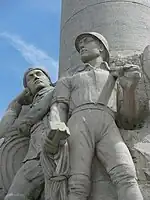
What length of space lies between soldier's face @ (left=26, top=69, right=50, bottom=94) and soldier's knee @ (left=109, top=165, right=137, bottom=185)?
2468mm

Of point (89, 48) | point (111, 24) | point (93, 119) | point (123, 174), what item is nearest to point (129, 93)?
point (93, 119)

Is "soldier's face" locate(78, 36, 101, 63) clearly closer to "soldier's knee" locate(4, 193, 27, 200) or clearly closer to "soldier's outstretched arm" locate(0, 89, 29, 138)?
"soldier's outstretched arm" locate(0, 89, 29, 138)

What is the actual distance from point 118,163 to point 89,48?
1.83 meters

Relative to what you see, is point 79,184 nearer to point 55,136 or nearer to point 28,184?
point 55,136

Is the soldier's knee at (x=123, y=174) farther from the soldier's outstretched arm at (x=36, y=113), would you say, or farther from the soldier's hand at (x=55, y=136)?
the soldier's outstretched arm at (x=36, y=113)

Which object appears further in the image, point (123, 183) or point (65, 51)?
point (65, 51)

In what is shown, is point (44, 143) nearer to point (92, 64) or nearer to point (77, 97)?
point (77, 97)

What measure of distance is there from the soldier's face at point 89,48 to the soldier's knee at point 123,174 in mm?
1747

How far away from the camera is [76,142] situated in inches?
241

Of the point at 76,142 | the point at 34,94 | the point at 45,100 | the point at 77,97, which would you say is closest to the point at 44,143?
the point at 76,142

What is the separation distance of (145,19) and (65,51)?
1376 millimetres

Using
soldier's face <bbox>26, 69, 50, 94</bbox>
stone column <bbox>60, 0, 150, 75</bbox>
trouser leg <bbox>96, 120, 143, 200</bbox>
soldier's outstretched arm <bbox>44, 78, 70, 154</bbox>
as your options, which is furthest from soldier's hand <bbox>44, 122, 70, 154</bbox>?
stone column <bbox>60, 0, 150, 75</bbox>

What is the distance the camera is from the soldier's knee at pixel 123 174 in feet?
18.8

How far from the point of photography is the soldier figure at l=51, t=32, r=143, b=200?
229 inches
